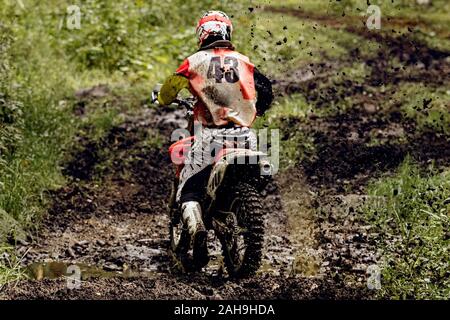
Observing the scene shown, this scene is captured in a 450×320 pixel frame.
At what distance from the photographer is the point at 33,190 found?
8500mm

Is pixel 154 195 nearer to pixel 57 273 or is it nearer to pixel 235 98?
pixel 57 273

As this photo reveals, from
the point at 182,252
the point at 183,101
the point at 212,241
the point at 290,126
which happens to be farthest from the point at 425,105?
the point at 182,252

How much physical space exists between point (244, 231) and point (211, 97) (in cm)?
105

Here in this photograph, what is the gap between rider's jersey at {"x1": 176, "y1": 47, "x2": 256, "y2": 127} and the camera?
6293 millimetres

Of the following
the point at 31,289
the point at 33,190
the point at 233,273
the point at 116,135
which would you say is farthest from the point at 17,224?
the point at 116,135

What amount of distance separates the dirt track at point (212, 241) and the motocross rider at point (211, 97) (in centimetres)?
58

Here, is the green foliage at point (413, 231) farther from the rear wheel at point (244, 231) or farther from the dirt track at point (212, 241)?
the rear wheel at point (244, 231)

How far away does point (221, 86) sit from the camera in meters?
6.29

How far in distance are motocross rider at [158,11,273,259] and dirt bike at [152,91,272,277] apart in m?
0.14

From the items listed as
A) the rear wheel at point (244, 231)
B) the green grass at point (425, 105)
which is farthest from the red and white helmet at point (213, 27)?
the green grass at point (425, 105)

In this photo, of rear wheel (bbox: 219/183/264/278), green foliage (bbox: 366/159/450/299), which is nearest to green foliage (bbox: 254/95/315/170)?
green foliage (bbox: 366/159/450/299)

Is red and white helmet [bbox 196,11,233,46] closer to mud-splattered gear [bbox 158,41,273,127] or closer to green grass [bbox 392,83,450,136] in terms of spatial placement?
mud-splattered gear [bbox 158,41,273,127]

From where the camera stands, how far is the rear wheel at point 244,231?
596 cm

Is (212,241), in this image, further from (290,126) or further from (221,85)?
(290,126)
